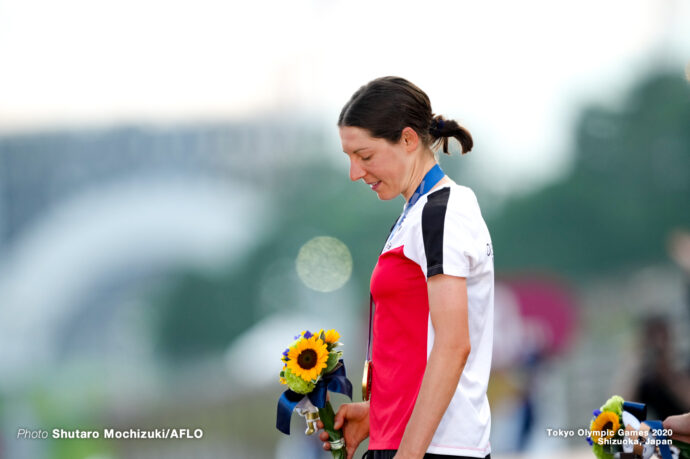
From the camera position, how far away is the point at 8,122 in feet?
42.3

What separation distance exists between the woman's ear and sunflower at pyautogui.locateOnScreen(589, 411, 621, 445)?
101cm

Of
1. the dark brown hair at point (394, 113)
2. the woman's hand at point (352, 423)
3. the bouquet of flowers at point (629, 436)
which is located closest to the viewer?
the dark brown hair at point (394, 113)

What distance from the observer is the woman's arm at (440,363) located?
1.34 meters

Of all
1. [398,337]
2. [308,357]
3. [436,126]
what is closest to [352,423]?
[308,357]

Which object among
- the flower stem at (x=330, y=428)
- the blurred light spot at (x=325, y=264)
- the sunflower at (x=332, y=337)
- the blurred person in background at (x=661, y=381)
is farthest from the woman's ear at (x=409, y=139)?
the blurred light spot at (x=325, y=264)

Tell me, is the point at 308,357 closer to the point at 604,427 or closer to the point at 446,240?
the point at 446,240

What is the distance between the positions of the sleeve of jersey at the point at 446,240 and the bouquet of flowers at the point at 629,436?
2.73 ft

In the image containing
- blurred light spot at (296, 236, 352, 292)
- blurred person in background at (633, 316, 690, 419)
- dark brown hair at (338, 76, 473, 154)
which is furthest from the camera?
blurred light spot at (296, 236, 352, 292)

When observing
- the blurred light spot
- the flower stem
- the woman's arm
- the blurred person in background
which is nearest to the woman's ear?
the woman's arm

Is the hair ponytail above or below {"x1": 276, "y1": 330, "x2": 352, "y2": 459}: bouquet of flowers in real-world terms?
above

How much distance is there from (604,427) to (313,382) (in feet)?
2.77

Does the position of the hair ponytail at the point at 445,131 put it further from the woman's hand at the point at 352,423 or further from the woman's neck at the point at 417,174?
the woman's hand at the point at 352,423

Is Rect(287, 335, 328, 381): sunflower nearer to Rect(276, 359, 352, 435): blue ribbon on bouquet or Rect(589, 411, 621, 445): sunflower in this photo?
Rect(276, 359, 352, 435): blue ribbon on bouquet

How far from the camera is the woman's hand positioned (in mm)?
1729
